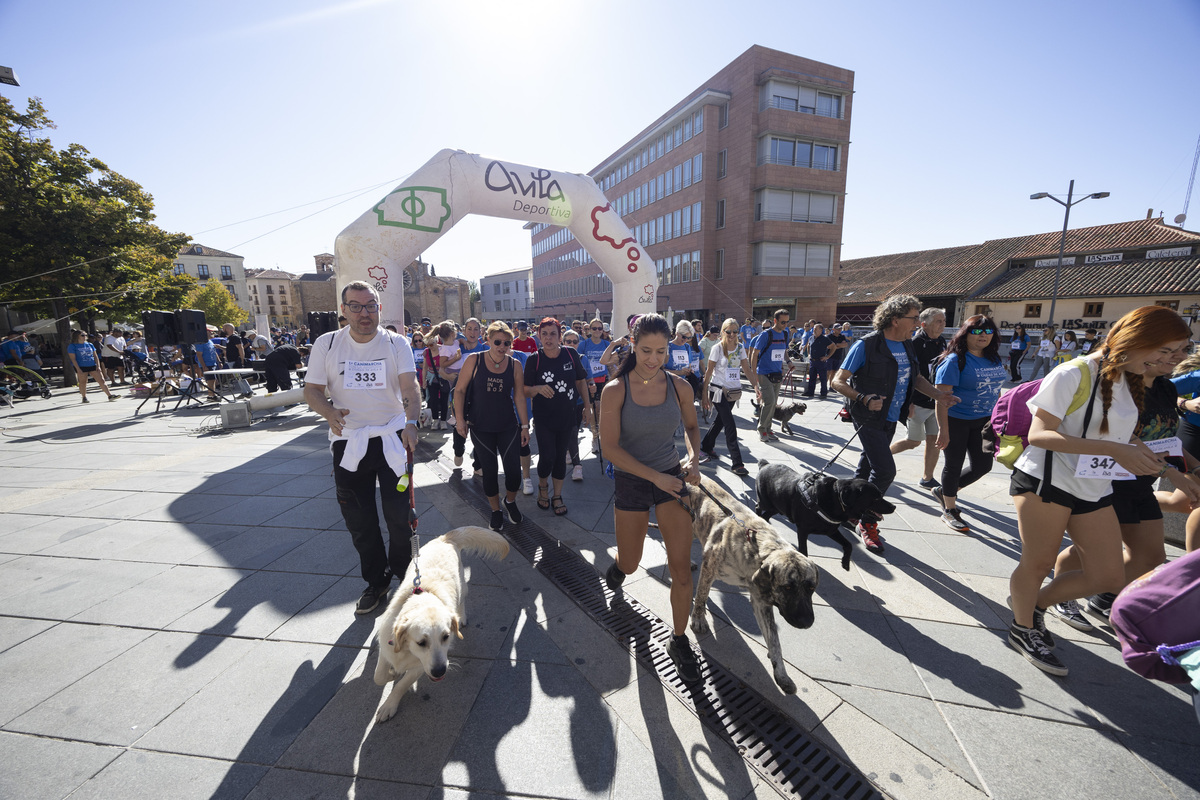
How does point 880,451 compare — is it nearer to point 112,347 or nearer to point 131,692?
point 131,692

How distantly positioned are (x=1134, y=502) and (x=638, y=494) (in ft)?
9.19

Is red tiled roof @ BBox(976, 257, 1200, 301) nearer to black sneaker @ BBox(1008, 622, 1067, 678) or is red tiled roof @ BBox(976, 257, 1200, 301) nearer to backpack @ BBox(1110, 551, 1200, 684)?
black sneaker @ BBox(1008, 622, 1067, 678)

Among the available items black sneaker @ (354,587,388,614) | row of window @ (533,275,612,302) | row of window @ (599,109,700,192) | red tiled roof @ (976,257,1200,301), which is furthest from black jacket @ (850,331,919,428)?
row of window @ (533,275,612,302)

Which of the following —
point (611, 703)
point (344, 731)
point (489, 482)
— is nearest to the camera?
point (344, 731)

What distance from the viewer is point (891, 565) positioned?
12.1 ft

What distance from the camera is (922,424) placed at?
5.14 metres

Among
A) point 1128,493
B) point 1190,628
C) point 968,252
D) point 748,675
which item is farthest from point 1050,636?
point 968,252

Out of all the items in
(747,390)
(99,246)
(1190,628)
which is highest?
(99,246)

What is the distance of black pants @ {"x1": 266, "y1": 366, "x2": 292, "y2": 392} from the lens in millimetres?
11408

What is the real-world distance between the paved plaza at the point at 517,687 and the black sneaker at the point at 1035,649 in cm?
6

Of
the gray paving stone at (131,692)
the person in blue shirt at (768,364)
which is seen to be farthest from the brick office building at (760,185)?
the gray paving stone at (131,692)

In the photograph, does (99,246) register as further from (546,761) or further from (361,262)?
(546,761)

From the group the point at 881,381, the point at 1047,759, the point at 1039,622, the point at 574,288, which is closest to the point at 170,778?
the point at 1047,759

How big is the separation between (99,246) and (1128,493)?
2658 cm
